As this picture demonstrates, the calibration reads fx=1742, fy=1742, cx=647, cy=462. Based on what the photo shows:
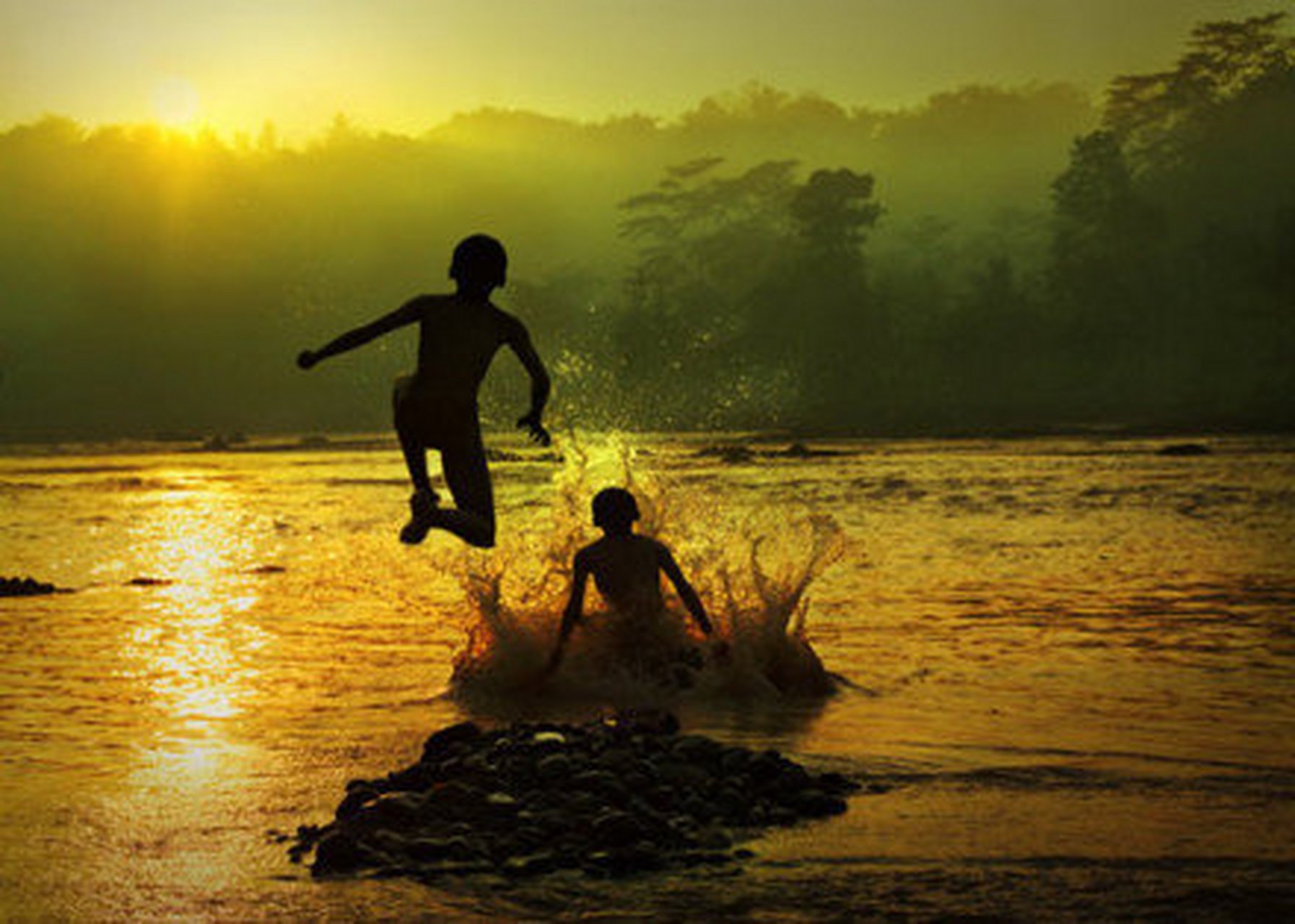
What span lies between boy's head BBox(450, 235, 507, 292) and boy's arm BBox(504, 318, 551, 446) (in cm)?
26

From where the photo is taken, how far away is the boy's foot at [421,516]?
822 cm

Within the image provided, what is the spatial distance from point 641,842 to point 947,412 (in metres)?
87.0

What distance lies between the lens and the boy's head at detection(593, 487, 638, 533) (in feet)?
41.9

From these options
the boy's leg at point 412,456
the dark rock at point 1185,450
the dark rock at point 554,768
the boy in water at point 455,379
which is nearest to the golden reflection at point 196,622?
the dark rock at point 554,768

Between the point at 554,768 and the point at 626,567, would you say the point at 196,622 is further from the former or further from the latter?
the point at 554,768

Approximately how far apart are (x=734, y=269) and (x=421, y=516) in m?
116

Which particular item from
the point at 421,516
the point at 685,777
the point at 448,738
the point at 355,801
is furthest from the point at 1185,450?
the point at 421,516

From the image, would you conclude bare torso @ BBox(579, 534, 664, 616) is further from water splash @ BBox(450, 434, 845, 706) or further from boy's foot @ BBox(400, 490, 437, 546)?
boy's foot @ BBox(400, 490, 437, 546)

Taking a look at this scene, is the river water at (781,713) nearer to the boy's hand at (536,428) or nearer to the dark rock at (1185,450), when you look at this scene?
the boy's hand at (536,428)

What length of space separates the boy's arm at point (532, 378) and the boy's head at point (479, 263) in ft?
0.84

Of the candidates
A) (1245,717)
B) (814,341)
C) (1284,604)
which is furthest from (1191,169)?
(1245,717)

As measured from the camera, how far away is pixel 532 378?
822 centimetres

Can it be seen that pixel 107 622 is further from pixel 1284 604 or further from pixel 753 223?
pixel 753 223

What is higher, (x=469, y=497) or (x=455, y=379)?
(x=455, y=379)
